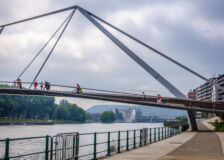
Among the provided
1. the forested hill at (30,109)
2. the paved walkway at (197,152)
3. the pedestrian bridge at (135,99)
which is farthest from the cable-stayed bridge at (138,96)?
the forested hill at (30,109)

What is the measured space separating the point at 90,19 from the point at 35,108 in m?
119

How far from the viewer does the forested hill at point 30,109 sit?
145975mm

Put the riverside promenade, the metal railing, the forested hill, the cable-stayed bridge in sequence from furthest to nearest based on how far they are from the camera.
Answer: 1. the forested hill
2. the cable-stayed bridge
3. the riverside promenade
4. the metal railing

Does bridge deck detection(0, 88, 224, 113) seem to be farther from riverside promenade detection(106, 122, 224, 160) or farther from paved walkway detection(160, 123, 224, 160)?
paved walkway detection(160, 123, 224, 160)

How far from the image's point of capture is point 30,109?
550 ft

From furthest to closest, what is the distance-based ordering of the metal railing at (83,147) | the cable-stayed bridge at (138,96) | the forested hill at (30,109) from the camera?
the forested hill at (30,109) → the cable-stayed bridge at (138,96) → the metal railing at (83,147)

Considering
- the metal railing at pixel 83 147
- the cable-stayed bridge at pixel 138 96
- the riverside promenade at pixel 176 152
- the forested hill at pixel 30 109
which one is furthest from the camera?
the forested hill at pixel 30 109

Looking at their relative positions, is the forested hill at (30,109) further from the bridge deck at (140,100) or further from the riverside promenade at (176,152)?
the riverside promenade at (176,152)

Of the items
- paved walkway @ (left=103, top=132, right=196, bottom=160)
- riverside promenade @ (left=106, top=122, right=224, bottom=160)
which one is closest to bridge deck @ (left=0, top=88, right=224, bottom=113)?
riverside promenade @ (left=106, top=122, right=224, bottom=160)

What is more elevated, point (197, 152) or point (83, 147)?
point (197, 152)

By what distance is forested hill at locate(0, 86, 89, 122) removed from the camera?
5747 inches

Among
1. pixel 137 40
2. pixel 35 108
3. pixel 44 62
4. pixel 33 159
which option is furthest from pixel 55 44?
pixel 35 108

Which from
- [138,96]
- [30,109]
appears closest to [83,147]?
[138,96]

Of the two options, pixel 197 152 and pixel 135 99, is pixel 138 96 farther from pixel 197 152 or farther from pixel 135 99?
pixel 197 152
